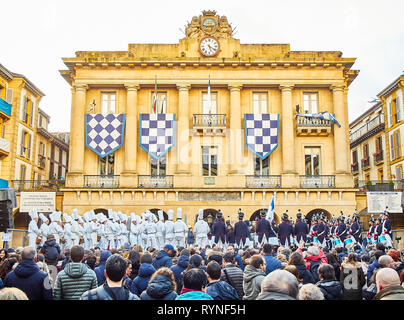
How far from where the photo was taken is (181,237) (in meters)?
21.2

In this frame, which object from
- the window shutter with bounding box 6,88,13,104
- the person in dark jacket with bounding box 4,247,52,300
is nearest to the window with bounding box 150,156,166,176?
the window shutter with bounding box 6,88,13,104

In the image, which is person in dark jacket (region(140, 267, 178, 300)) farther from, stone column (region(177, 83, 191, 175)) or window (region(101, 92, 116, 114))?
window (region(101, 92, 116, 114))

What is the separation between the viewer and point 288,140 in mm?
31641

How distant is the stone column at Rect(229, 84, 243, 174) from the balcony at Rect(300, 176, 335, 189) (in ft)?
15.7

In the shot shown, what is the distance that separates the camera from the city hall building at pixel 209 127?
1195 inches

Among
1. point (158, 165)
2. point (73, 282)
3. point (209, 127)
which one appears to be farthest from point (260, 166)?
point (73, 282)

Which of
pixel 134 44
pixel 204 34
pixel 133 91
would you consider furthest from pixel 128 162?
pixel 204 34

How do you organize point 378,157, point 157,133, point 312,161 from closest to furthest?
point 157,133 → point 312,161 → point 378,157

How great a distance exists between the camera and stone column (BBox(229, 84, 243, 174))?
31.2 m

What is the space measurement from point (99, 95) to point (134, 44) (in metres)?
4.74

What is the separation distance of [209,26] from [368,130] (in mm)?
22074

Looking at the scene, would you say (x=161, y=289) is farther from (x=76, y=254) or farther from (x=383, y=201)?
(x=383, y=201)

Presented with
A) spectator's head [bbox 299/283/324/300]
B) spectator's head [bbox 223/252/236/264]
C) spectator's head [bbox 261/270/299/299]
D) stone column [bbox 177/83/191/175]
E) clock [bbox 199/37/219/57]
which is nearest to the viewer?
spectator's head [bbox 261/270/299/299]
